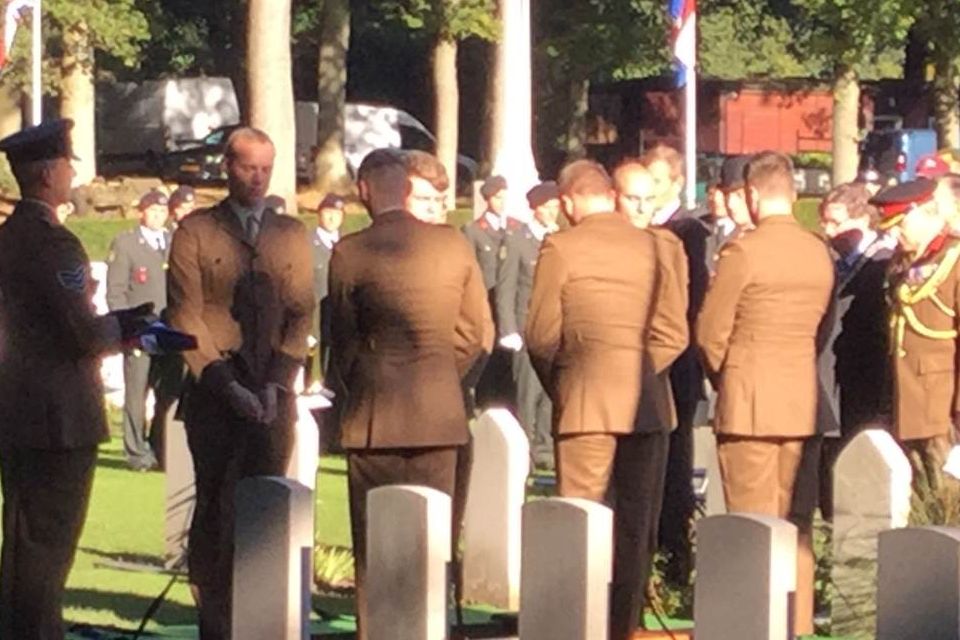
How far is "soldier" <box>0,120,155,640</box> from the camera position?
8.84m

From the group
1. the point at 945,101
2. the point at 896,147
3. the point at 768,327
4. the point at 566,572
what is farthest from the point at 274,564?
the point at 896,147

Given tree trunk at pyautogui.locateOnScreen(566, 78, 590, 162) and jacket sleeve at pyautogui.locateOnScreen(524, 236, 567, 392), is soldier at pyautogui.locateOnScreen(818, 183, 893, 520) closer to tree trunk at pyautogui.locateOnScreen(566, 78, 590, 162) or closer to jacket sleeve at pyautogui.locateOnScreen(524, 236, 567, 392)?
jacket sleeve at pyautogui.locateOnScreen(524, 236, 567, 392)

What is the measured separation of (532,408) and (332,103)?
3471 cm

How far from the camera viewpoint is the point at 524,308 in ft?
62.6

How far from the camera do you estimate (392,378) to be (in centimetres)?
962

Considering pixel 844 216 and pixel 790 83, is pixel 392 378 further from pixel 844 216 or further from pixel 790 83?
pixel 790 83

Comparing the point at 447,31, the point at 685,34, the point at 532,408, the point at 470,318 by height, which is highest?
the point at 447,31

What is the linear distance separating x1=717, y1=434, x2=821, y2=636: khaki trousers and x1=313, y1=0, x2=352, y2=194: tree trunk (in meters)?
40.7

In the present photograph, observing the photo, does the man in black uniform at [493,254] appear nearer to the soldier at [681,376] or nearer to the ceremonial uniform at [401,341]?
the soldier at [681,376]

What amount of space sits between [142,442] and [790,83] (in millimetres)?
47339

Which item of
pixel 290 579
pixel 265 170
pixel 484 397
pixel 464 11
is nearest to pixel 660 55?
pixel 464 11

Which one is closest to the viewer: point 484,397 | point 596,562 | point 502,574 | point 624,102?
point 596,562

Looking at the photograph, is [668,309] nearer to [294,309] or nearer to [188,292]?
[294,309]

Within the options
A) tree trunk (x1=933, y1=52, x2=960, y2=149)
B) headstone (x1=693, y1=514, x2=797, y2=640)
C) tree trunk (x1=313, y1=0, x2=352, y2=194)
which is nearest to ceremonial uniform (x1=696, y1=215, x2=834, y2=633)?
headstone (x1=693, y1=514, x2=797, y2=640)
